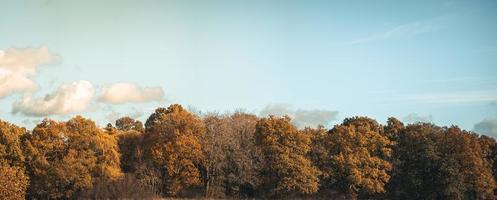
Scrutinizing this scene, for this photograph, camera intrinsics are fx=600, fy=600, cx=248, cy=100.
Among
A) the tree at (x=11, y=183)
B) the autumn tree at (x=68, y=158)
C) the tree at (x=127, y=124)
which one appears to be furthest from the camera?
the tree at (x=127, y=124)

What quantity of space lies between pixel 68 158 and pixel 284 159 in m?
28.1

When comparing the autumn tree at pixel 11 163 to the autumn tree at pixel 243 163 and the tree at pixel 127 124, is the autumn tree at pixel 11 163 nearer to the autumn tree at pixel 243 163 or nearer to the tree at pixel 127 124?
the autumn tree at pixel 243 163

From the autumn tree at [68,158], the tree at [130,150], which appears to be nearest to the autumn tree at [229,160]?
the tree at [130,150]

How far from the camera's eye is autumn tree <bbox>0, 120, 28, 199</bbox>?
67669 millimetres

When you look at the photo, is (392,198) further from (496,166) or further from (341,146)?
(496,166)

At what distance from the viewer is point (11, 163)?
3046 inches

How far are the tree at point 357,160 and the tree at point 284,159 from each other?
154 inches

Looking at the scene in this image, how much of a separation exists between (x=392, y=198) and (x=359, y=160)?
28.1 ft

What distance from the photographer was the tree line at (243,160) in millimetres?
76938

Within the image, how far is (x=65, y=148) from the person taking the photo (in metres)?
79.4

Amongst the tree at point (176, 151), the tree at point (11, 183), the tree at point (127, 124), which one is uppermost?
the tree at point (127, 124)

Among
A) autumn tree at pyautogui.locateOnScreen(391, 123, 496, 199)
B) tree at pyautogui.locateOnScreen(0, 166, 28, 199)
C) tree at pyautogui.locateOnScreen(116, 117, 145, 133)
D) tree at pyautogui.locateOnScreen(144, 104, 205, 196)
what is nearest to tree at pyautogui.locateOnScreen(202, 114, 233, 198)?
tree at pyautogui.locateOnScreen(144, 104, 205, 196)

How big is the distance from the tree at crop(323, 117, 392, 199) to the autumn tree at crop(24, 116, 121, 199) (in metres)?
30.6

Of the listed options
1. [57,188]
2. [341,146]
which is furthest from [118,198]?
[341,146]
